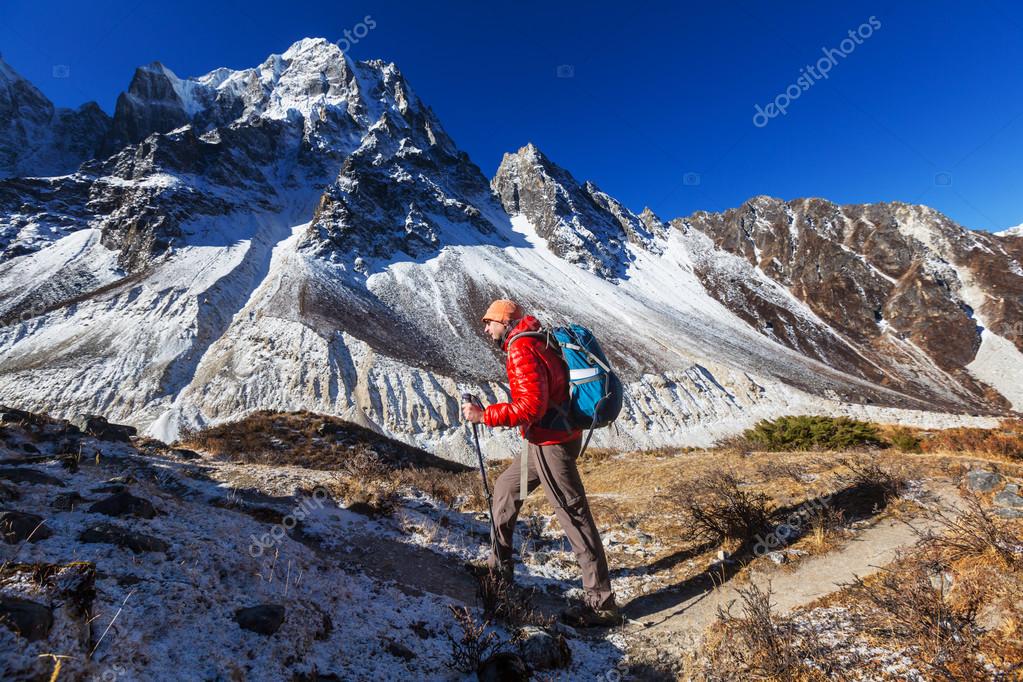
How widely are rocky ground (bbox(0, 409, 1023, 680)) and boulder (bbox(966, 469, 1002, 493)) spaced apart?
18 millimetres

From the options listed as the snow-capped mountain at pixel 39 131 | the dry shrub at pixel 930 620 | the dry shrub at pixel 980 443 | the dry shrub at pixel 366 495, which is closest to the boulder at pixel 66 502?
the dry shrub at pixel 366 495

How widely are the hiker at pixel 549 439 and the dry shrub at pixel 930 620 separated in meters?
1.99

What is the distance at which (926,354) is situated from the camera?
69188 millimetres

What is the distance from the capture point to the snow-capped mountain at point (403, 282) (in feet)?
108

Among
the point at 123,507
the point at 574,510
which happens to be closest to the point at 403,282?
the point at 123,507

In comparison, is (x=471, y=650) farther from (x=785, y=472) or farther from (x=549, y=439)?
(x=785, y=472)

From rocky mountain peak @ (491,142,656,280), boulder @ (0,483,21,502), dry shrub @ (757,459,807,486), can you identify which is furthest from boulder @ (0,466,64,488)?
rocky mountain peak @ (491,142,656,280)

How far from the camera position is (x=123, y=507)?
12.8 feet

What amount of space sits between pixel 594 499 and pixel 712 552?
9.11 ft

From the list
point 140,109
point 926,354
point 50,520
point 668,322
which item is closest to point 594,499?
point 50,520

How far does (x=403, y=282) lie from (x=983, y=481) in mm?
51791

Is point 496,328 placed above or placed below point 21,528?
above

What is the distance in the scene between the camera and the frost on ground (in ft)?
7.43

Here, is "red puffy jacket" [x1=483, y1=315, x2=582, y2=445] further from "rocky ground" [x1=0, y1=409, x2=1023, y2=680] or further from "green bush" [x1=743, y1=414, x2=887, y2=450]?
"green bush" [x1=743, y1=414, x2=887, y2=450]
